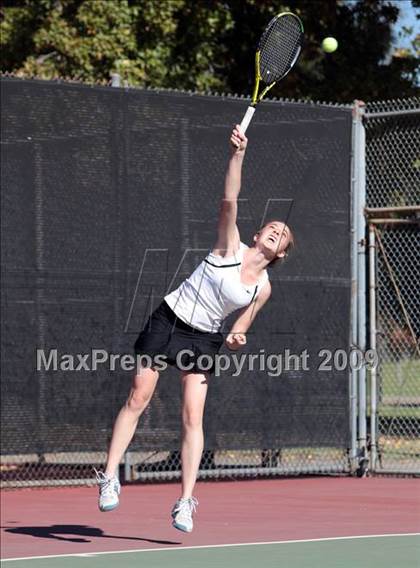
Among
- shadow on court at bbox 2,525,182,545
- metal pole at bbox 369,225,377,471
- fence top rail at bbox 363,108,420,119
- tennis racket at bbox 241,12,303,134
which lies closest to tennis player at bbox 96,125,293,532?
shadow on court at bbox 2,525,182,545

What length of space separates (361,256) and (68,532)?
3903mm

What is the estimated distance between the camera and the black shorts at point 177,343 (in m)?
6.36

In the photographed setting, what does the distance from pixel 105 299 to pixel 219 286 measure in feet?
9.95

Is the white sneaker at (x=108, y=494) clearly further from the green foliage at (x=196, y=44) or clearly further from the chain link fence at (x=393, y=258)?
the green foliage at (x=196, y=44)

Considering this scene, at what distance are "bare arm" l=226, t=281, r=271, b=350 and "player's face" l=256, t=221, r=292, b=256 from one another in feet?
0.79

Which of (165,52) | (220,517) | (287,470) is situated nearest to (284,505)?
(220,517)

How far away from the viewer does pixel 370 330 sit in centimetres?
988

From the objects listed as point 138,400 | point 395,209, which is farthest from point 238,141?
point 395,209

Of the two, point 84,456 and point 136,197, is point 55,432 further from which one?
point 136,197

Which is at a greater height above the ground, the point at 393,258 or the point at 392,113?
the point at 392,113

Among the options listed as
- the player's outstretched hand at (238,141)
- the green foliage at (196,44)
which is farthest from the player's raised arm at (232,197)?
the green foliage at (196,44)

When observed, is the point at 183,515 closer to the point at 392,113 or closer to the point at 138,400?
the point at 138,400

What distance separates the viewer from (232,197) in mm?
5969

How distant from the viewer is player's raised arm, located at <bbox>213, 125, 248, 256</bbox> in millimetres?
5918
